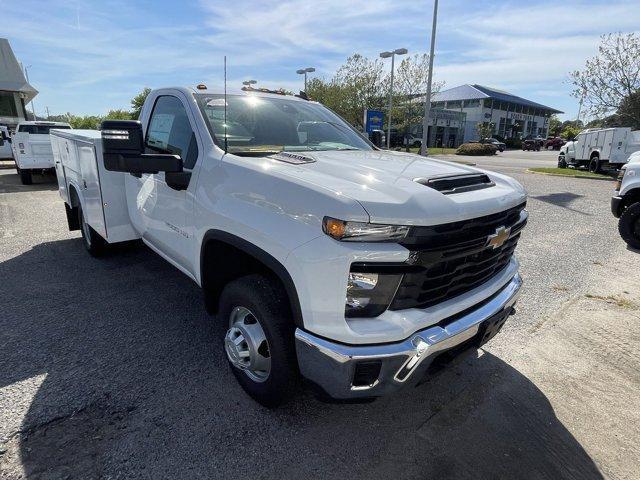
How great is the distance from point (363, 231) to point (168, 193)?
1865mm

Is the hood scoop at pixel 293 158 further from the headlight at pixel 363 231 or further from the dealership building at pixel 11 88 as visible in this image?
the dealership building at pixel 11 88

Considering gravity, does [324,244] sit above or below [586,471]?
above

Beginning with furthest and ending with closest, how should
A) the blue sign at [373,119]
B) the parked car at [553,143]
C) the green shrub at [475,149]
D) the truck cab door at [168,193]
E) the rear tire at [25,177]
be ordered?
the parked car at [553,143], the green shrub at [475,149], the blue sign at [373,119], the rear tire at [25,177], the truck cab door at [168,193]

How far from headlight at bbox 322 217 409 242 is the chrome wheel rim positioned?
0.84 m

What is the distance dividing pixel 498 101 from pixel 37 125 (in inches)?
2950

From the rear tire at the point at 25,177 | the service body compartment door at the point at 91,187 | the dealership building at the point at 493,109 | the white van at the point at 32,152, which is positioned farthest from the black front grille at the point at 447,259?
the dealership building at the point at 493,109

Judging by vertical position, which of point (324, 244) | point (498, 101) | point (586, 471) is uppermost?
point (498, 101)

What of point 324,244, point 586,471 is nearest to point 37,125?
point 324,244

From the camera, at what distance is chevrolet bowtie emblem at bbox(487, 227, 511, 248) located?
2.24 meters

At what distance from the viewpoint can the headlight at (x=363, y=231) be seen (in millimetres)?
1859

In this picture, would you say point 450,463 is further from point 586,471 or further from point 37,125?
point 37,125

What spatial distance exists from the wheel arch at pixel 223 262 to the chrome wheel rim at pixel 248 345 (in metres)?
0.30

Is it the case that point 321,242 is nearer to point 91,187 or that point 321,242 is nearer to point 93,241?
point 91,187

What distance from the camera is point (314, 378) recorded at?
6.77ft
